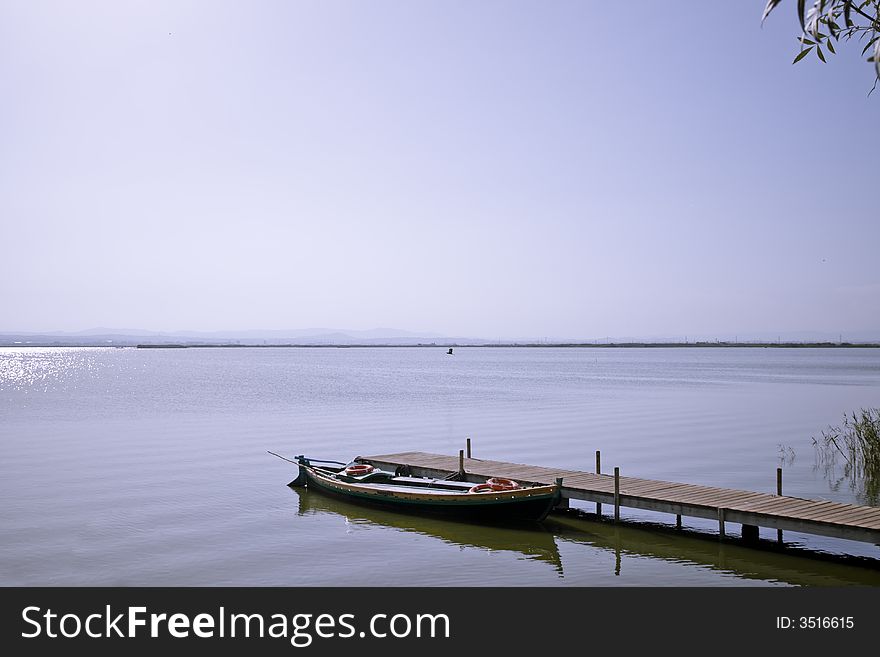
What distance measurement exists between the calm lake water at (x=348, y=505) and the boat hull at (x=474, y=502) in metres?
0.38

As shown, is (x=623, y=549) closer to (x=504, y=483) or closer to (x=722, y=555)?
(x=722, y=555)

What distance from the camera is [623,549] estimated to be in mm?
17562

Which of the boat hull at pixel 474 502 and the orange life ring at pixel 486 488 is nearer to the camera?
the boat hull at pixel 474 502

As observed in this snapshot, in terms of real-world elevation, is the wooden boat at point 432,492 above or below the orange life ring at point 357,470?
below

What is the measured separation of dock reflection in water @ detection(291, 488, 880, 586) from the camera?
1566 centimetres

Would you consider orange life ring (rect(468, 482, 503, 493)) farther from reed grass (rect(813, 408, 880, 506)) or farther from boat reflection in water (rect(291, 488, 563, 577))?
reed grass (rect(813, 408, 880, 506))

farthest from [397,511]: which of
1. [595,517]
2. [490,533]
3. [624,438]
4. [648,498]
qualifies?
[624,438]

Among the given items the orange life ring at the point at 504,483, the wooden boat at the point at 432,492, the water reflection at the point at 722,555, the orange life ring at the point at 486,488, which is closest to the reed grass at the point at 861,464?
the water reflection at the point at 722,555

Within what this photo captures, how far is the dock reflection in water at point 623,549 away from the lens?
15.7 m

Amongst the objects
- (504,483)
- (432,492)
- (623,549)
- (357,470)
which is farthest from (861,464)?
(357,470)

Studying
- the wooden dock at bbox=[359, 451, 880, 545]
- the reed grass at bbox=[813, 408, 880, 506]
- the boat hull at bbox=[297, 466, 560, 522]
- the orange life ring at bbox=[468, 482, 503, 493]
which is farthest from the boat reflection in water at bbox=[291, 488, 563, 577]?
the reed grass at bbox=[813, 408, 880, 506]

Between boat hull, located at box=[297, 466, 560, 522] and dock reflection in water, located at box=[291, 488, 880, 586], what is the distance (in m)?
0.21

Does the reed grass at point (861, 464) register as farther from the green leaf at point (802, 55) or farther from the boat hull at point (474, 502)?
the green leaf at point (802, 55)
